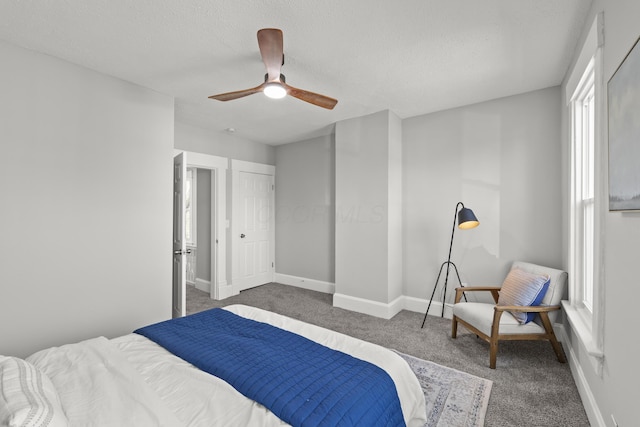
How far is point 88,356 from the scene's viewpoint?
1568mm

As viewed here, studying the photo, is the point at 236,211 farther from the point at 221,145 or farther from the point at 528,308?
the point at 528,308

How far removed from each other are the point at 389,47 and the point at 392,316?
2988mm

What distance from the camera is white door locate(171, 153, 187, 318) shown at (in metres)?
3.19

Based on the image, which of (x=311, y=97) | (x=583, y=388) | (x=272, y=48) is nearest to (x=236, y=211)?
(x=311, y=97)

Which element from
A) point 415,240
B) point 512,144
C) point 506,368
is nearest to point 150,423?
point 506,368

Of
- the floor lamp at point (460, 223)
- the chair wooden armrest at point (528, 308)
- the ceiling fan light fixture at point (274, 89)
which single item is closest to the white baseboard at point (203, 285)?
the floor lamp at point (460, 223)

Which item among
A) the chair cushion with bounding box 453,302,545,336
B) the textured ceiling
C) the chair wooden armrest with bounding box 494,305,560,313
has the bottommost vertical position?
the chair cushion with bounding box 453,302,545,336

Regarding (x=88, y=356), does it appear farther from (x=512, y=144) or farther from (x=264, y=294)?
(x=512, y=144)

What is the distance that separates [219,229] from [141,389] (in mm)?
3556

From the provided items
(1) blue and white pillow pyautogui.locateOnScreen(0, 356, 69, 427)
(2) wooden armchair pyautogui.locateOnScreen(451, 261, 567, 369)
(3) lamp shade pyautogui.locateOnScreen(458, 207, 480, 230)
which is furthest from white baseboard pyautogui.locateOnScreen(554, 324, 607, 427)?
(1) blue and white pillow pyautogui.locateOnScreen(0, 356, 69, 427)

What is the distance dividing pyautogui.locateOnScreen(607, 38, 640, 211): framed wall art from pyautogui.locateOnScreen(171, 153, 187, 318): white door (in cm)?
341

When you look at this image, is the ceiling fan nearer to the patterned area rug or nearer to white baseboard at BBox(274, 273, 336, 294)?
the patterned area rug

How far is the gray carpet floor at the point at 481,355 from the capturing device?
196 cm

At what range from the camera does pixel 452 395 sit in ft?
7.00
